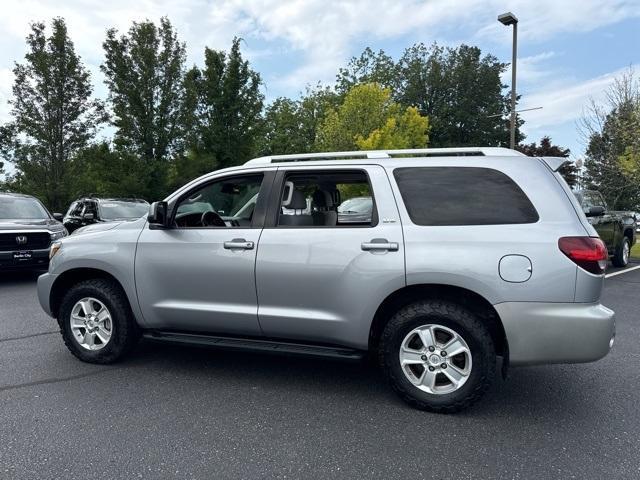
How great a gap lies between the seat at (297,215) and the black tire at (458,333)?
1.09 metres

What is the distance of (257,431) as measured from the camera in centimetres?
312

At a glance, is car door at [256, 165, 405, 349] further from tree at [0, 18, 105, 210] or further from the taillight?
tree at [0, 18, 105, 210]

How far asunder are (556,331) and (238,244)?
2.35 metres

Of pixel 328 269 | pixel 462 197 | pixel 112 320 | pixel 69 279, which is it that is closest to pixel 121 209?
pixel 69 279

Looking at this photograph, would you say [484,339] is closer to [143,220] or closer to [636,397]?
[636,397]

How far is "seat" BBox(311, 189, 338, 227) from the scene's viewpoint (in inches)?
176

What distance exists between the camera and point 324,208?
473 centimetres

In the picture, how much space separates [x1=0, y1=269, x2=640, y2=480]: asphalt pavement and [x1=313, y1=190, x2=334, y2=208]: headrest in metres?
1.51

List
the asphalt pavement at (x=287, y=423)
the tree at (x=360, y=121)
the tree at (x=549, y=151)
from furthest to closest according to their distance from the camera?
the tree at (x=549, y=151) < the tree at (x=360, y=121) < the asphalt pavement at (x=287, y=423)

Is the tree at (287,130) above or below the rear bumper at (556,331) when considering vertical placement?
above

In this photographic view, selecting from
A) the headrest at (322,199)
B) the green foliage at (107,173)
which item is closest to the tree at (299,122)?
the green foliage at (107,173)

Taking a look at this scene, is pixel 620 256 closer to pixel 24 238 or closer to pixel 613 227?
pixel 613 227

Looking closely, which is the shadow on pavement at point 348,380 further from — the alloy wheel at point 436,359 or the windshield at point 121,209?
the windshield at point 121,209

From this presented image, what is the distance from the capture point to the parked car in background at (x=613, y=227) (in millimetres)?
9922
